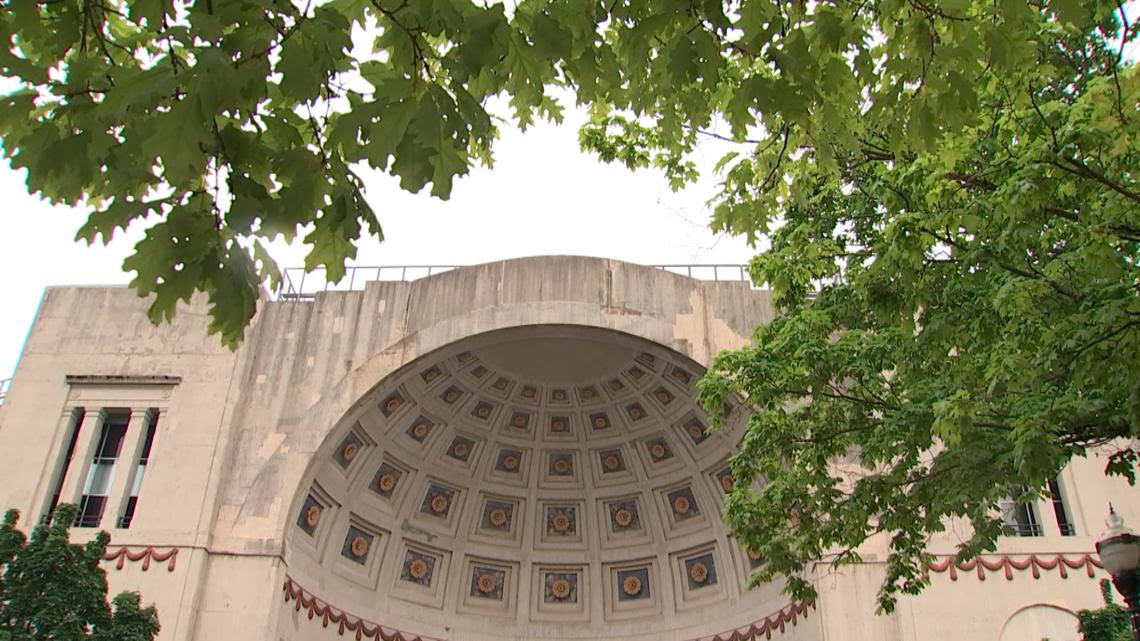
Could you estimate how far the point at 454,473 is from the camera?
2070 cm

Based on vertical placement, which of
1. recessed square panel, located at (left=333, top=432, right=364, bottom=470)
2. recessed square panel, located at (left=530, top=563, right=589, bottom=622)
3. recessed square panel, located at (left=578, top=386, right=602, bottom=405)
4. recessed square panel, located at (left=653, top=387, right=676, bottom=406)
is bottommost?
recessed square panel, located at (left=530, top=563, right=589, bottom=622)

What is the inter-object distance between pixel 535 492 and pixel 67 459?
9.15 m

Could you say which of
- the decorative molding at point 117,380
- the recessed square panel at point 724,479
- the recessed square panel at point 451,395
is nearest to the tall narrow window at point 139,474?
the decorative molding at point 117,380

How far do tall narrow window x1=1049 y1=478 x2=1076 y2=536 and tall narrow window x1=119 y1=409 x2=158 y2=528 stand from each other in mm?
15976

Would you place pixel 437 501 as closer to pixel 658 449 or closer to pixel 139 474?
pixel 658 449

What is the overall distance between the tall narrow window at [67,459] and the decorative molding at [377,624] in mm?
4343

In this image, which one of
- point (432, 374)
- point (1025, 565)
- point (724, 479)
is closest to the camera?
point (1025, 565)

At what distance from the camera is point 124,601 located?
12727mm

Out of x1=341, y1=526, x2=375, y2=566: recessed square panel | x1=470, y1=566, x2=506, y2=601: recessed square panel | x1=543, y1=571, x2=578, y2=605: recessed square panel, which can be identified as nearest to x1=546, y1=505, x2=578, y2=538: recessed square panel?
x1=543, y1=571, x2=578, y2=605: recessed square panel

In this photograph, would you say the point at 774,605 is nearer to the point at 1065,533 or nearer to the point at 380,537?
the point at 1065,533

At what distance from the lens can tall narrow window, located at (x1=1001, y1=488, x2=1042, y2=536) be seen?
16875mm

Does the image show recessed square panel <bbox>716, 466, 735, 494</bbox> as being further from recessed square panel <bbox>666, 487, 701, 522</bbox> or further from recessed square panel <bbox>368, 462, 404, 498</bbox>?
recessed square panel <bbox>368, 462, 404, 498</bbox>

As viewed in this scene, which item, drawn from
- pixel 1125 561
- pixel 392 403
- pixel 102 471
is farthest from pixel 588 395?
pixel 1125 561

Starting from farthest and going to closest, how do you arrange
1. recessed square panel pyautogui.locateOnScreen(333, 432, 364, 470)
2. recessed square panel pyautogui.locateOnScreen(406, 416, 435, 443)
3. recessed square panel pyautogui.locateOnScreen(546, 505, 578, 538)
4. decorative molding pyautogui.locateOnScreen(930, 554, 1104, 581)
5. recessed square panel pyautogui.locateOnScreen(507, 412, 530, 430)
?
recessed square panel pyautogui.locateOnScreen(546, 505, 578, 538) → recessed square panel pyautogui.locateOnScreen(507, 412, 530, 430) → recessed square panel pyautogui.locateOnScreen(406, 416, 435, 443) → recessed square panel pyautogui.locateOnScreen(333, 432, 364, 470) → decorative molding pyautogui.locateOnScreen(930, 554, 1104, 581)
